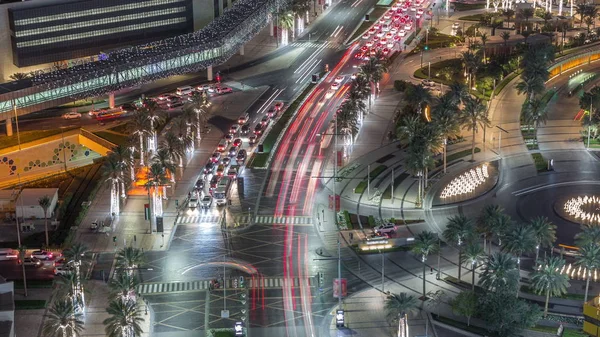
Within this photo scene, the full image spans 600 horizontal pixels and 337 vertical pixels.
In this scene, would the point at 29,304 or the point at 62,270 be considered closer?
the point at 29,304

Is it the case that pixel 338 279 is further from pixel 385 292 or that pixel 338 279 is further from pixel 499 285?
pixel 499 285

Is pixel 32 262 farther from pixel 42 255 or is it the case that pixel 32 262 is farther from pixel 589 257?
pixel 589 257

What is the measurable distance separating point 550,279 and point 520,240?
9207 millimetres

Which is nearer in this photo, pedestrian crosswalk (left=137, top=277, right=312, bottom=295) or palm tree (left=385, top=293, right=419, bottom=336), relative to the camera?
palm tree (left=385, top=293, right=419, bottom=336)

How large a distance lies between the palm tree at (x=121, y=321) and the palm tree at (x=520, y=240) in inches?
2078

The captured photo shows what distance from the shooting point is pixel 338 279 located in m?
164

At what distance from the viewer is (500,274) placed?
516ft

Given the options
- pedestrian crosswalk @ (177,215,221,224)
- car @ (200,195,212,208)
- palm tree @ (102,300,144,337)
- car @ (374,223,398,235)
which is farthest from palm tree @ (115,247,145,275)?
car @ (374,223,398,235)

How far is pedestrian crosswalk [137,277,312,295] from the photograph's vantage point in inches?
6629

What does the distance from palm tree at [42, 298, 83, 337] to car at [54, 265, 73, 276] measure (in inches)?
501

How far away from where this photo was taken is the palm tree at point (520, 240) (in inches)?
6535

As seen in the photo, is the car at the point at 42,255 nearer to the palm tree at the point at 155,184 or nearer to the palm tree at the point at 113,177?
the palm tree at the point at 113,177

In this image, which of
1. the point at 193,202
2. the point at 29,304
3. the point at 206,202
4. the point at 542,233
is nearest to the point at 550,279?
the point at 542,233

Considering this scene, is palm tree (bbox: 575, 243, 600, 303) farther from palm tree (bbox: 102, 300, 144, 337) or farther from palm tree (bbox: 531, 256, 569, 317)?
palm tree (bbox: 102, 300, 144, 337)
